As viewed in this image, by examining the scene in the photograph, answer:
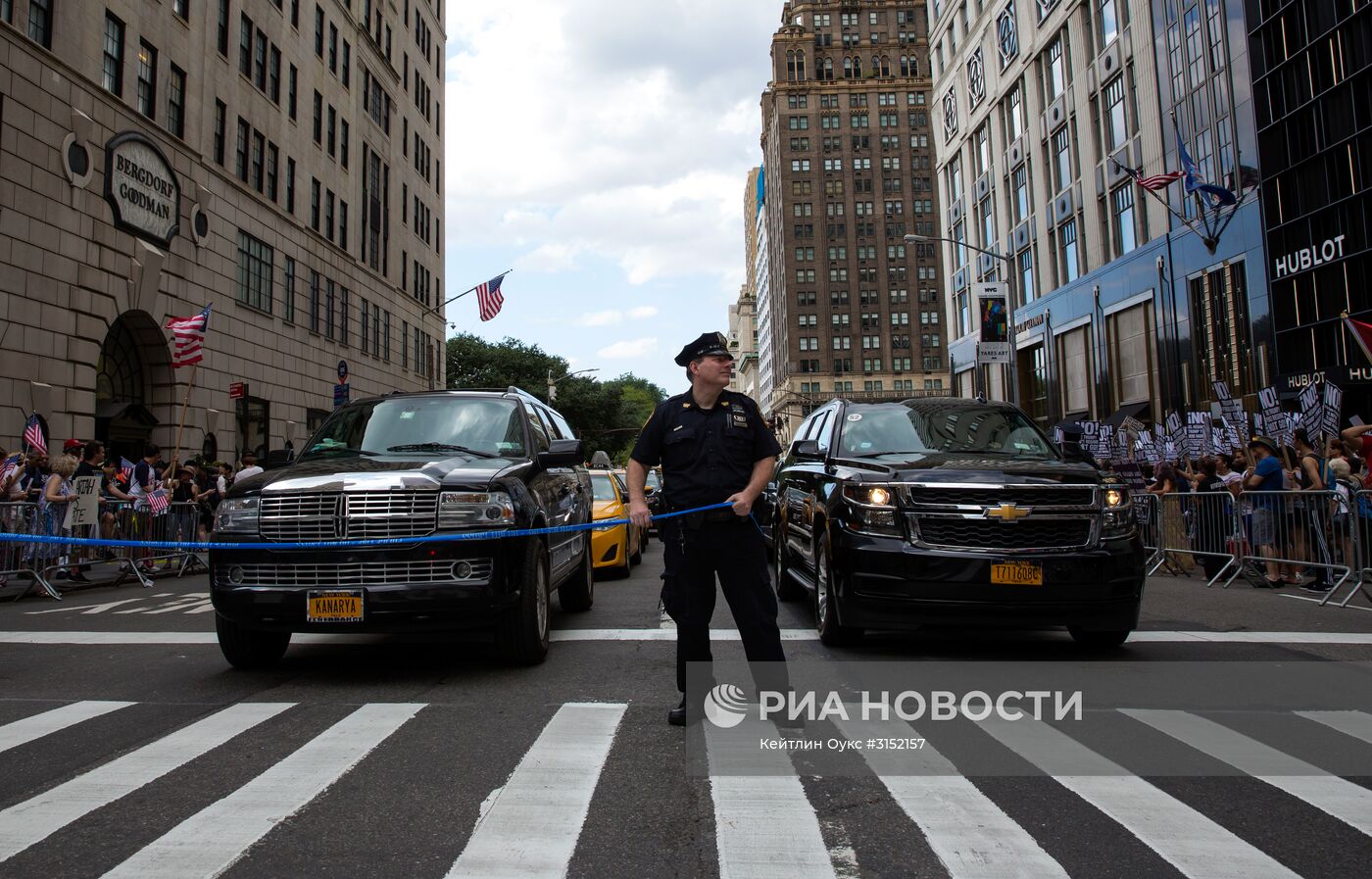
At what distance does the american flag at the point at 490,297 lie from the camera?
112ft

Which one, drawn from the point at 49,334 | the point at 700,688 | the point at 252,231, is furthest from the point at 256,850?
the point at 252,231

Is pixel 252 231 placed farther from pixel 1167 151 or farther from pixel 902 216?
pixel 902 216

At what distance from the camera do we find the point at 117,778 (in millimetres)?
4074

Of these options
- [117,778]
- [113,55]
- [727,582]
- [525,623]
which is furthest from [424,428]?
[113,55]

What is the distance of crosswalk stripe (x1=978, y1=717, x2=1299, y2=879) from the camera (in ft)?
10.1

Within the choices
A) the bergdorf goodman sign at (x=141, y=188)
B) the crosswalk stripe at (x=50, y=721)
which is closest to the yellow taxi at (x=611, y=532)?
the crosswalk stripe at (x=50, y=721)

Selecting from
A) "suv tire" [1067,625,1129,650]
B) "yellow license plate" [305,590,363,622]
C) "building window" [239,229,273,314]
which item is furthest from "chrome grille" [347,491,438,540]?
"building window" [239,229,273,314]

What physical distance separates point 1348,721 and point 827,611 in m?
3.28

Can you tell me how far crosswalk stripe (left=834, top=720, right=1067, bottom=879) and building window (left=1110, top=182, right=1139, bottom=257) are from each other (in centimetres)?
3999

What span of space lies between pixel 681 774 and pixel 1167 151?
1542 inches

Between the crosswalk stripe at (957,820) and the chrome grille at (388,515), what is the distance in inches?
116

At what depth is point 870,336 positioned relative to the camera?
11838 cm

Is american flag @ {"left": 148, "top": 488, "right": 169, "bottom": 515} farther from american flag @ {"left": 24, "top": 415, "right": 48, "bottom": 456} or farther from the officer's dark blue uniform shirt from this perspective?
the officer's dark blue uniform shirt

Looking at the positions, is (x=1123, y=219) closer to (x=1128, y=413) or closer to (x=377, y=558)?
(x=1128, y=413)
